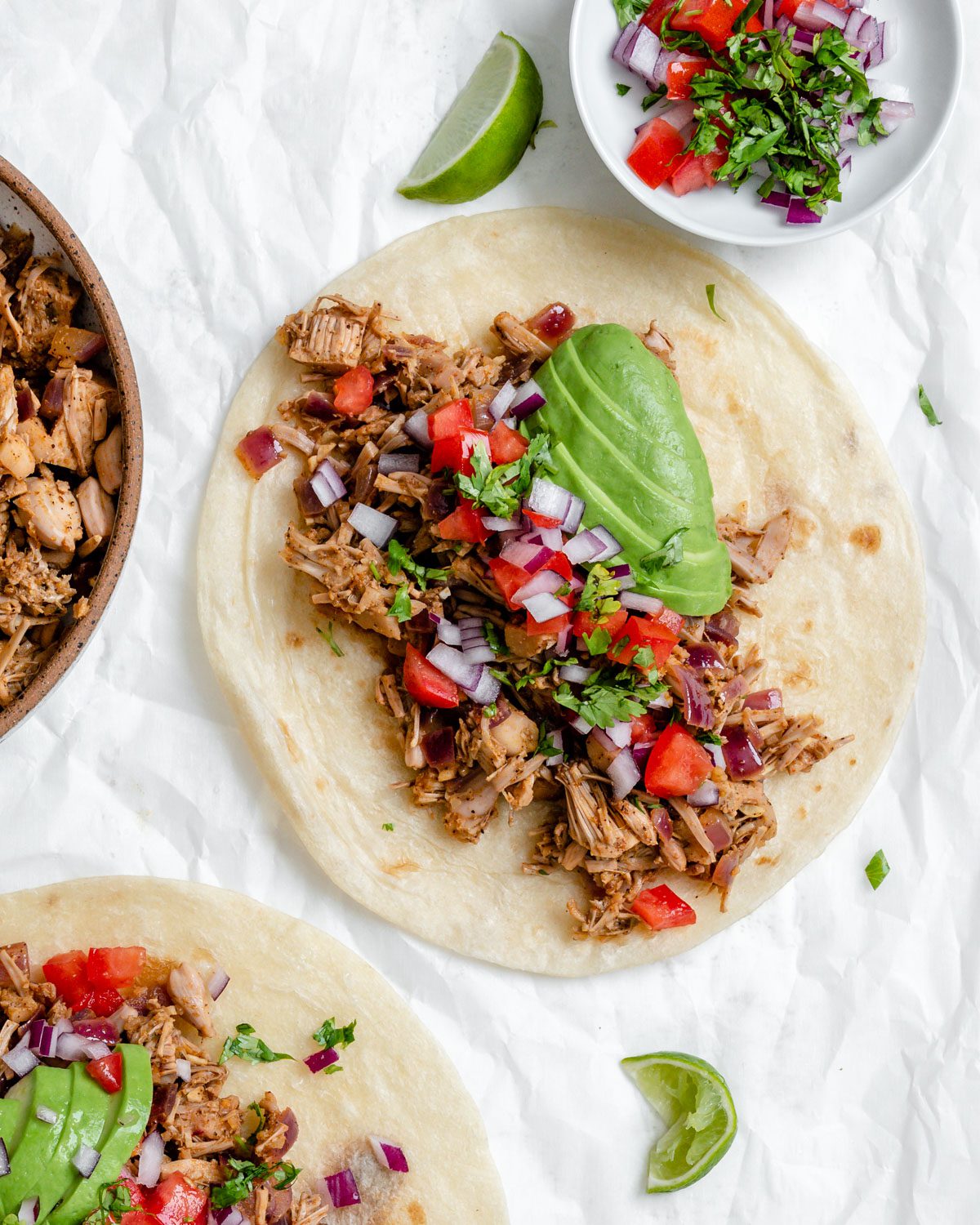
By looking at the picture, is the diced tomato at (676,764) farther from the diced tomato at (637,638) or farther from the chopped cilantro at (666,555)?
the chopped cilantro at (666,555)

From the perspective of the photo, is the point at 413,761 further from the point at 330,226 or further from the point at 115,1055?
the point at 330,226

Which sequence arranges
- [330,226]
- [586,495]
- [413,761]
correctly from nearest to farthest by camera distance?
[586,495]
[413,761]
[330,226]

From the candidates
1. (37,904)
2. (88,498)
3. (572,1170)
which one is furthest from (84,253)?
(572,1170)

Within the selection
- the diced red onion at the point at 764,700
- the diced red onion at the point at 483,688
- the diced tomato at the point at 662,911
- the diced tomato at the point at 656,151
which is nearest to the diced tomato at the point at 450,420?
the diced red onion at the point at 483,688

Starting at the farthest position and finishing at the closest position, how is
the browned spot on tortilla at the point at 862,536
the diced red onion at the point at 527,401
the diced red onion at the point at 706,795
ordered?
1. the browned spot on tortilla at the point at 862,536
2. the diced red onion at the point at 706,795
3. the diced red onion at the point at 527,401

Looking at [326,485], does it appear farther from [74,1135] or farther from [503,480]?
[74,1135]

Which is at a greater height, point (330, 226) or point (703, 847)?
point (330, 226)
